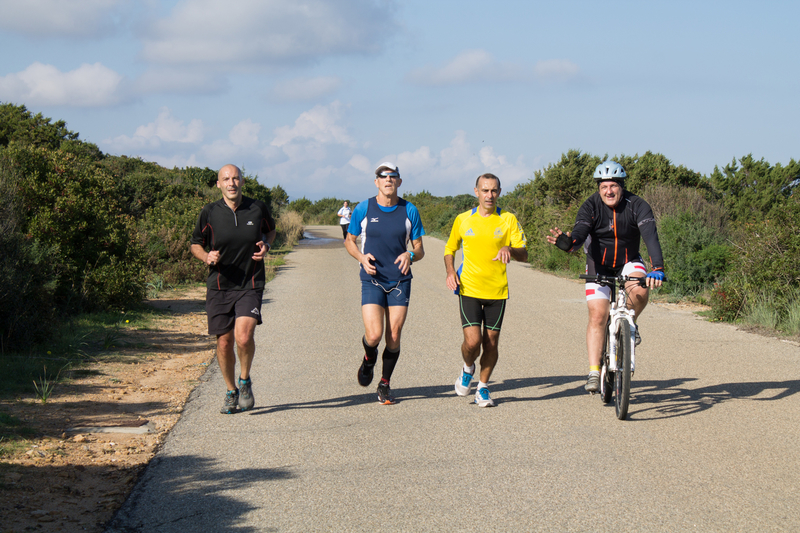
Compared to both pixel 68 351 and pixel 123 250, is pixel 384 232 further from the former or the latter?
pixel 123 250

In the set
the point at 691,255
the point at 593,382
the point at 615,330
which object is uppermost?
the point at 691,255

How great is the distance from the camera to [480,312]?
6.67m

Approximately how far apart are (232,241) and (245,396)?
1368mm

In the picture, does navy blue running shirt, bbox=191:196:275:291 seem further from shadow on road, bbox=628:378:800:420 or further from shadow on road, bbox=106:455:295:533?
shadow on road, bbox=628:378:800:420

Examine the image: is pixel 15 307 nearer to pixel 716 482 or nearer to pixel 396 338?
pixel 396 338

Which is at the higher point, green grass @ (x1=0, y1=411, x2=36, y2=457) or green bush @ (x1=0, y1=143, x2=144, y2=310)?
green bush @ (x1=0, y1=143, x2=144, y2=310)

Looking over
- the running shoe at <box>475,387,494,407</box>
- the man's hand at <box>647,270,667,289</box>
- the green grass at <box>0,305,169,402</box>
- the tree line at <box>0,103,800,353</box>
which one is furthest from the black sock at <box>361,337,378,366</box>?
the tree line at <box>0,103,800,353</box>

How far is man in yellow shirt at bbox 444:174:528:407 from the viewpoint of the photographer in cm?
653

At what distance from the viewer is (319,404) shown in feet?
22.1

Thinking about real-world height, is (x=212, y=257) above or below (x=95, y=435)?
above

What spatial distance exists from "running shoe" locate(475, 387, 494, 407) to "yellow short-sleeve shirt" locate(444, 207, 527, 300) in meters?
0.85

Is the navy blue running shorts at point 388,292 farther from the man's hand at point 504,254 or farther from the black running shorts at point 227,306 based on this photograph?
the black running shorts at point 227,306

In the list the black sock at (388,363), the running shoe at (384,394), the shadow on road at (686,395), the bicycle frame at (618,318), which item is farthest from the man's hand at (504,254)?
the shadow on road at (686,395)

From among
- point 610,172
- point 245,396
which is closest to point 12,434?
point 245,396
